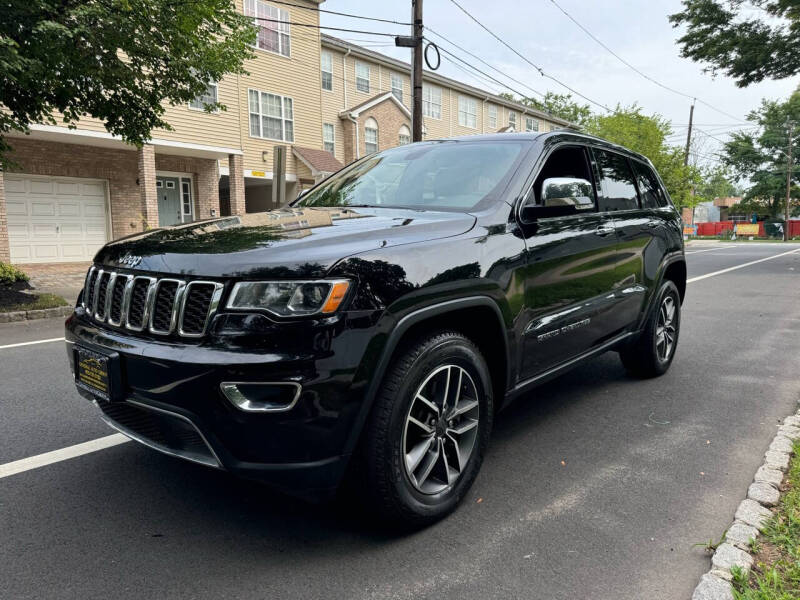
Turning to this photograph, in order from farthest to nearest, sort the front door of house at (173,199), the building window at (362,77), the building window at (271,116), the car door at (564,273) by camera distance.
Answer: the building window at (362,77), the building window at (271,116), the front door of house at (173,199), the car door at (564,273)

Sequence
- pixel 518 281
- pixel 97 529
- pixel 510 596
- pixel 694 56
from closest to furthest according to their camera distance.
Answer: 1. pixel 510 596
2. pixel 97 529
3. pixel 518 281
4. pixel 694 56

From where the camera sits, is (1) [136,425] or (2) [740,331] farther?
(2) [740,331]

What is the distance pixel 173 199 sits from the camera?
20516 millimetres

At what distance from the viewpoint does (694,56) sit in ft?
68.7

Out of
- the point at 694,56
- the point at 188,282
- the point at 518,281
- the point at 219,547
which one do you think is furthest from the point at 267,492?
the point at 694,56

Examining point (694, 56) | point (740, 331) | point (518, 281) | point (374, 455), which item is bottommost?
point (740, 331)

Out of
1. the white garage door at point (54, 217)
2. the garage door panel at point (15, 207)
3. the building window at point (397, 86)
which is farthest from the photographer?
the building window at point (397, 86)

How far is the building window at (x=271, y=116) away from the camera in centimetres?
2150

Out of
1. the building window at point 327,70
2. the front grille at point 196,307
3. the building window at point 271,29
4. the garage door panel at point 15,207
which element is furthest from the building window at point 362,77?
the front grille at point 196,307

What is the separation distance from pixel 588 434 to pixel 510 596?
1.90 metres

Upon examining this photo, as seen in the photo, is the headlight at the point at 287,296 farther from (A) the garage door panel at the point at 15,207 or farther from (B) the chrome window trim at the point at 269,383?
(A) the garage door panel at the point at 15,207

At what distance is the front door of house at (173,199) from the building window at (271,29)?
224 inches

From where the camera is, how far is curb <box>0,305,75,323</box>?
341 inches

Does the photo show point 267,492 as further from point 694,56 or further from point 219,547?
point 694,56
